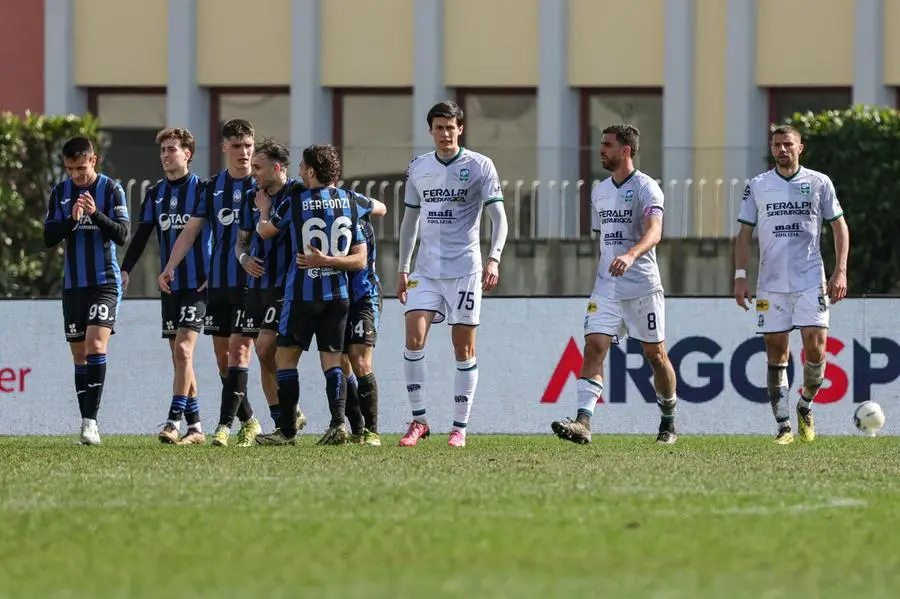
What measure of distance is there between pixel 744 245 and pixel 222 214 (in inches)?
138

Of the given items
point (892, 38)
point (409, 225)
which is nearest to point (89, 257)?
point (409, 225)

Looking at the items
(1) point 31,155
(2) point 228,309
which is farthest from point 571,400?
(1) point 31,155

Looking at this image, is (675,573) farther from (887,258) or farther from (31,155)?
(31,155)

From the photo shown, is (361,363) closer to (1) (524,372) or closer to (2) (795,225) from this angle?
(2) (795,225)

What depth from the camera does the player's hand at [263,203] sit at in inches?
508

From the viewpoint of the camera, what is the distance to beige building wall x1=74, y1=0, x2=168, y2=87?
27.8 m

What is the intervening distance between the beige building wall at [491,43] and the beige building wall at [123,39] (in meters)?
3.98

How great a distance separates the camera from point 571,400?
54.6 feet

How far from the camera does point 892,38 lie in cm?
2545

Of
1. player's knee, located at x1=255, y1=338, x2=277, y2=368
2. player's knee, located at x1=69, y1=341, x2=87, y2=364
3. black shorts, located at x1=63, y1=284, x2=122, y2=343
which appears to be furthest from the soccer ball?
player's knee, located at x1=69, y1=341, x2=87, y2=364

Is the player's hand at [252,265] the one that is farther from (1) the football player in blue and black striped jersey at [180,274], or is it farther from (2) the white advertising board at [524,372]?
(2) the white advertising board at [524,372]

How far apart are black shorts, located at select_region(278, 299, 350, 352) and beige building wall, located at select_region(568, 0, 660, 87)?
14553 millimetres

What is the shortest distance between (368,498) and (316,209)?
4.41 meters

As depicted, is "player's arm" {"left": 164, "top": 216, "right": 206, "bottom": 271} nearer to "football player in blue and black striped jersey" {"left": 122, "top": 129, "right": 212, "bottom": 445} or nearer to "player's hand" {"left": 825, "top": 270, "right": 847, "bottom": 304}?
"football player in blue and black striped jersey" {"left": 122, "top": 129, "right": 212, "bottom": 445}
